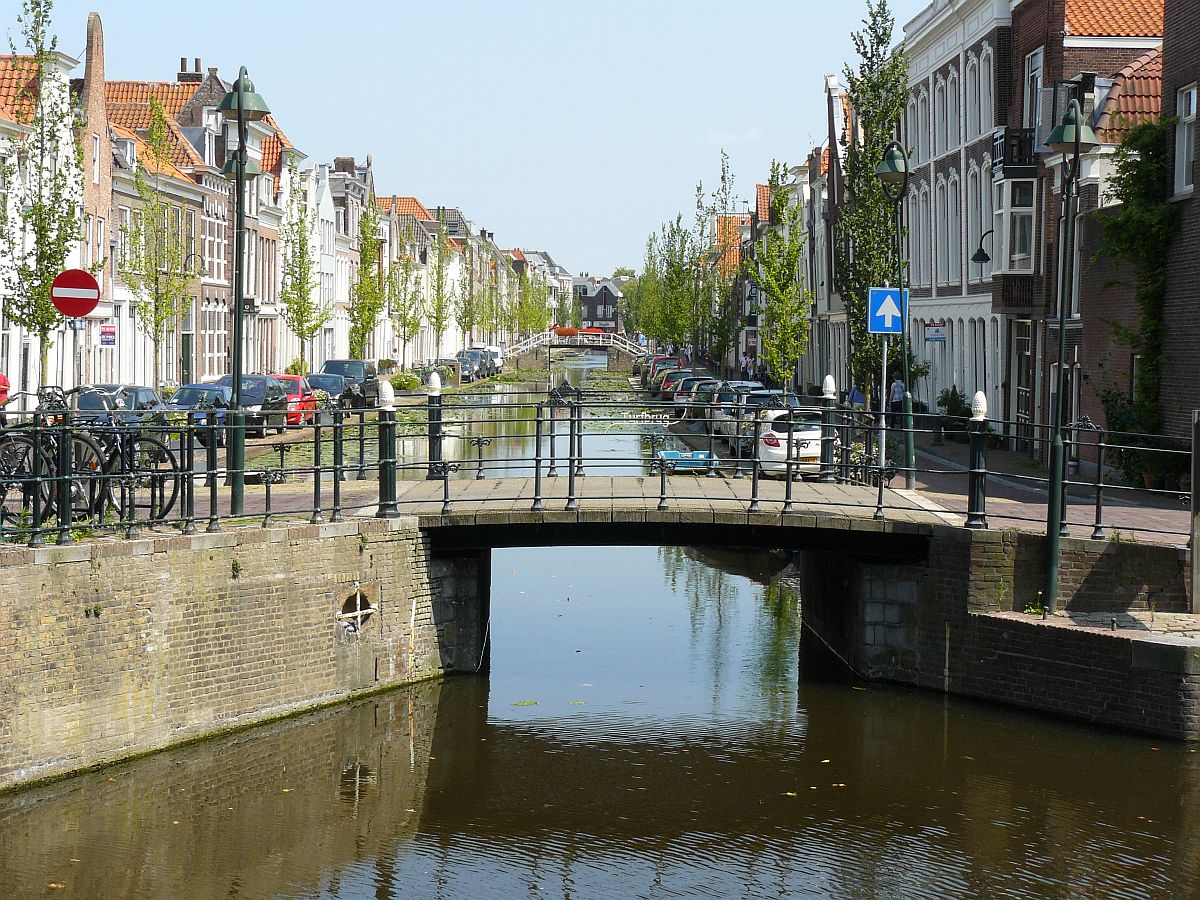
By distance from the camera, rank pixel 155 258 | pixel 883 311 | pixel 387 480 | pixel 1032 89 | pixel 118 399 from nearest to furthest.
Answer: pixel 387 480
pixel 883 311
pixel 118 399
pixel 1032 89
pixel 155 258

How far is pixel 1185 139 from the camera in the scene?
24.2m

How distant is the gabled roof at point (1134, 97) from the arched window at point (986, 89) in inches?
311

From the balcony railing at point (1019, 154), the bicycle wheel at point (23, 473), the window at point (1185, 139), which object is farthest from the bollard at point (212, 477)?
the balcony railing at point (1019, 154)

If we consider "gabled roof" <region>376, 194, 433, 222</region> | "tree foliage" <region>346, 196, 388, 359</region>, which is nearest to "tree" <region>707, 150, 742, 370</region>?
"tree foliage" <region>346, 196, 388, 359</region>

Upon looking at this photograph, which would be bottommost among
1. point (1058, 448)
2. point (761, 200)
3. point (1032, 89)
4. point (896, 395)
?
point (1058, 448)

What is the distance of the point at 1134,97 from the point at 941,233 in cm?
1431

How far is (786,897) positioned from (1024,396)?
25.3 m

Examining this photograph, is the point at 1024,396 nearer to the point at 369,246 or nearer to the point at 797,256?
the point at 797,256

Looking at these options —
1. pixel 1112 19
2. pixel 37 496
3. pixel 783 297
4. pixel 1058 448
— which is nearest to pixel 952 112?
pixel 783 297

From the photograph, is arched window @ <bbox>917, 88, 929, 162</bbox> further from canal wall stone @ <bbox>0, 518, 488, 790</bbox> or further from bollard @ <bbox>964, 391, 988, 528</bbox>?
canal wall stone @ <bbox>0, 518, 488, 790</bbox>

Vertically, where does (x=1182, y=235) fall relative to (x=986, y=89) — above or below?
below

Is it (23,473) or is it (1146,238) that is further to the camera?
(1146,238)

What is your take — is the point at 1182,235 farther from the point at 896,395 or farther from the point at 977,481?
the point at 896,395

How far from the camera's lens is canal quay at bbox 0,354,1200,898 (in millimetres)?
11719
